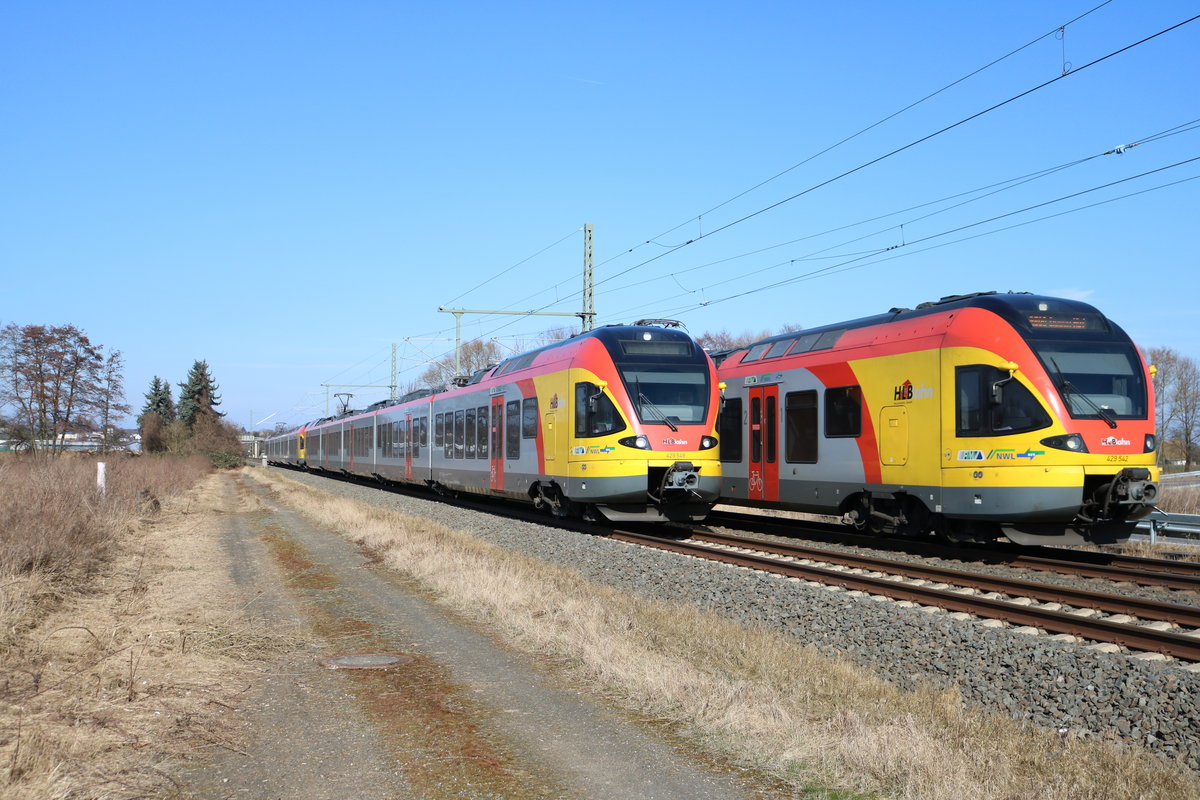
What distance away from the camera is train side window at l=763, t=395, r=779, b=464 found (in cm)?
1875

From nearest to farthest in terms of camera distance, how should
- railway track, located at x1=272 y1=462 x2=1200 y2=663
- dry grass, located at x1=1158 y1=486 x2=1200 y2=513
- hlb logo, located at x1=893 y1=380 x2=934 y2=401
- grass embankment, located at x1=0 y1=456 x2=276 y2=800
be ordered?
grass embankment, located at x1=0 y1=456 x2=276 y2=800 < railway track, located at x1=272 y1=462 x2=1200 y2=663 < hlb logo, located at x1=893 y1=380 x2=934 y2=401 < dry grass, located at x1=1158 y1=486 x2=1200 y2=513

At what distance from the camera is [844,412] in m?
16.7

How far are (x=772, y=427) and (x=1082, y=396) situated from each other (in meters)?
6.42

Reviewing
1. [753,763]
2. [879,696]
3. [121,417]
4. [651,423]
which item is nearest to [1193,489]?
[651,423]

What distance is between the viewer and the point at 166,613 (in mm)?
9258

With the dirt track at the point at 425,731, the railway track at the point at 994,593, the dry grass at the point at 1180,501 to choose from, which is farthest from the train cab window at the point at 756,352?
the dirt track at the point at 425,731

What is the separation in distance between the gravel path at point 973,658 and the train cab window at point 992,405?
3.81 m

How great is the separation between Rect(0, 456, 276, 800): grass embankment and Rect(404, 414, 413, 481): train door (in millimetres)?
18662

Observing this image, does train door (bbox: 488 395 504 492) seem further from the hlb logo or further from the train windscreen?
the train windscreen

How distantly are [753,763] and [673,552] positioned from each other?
10.7 m

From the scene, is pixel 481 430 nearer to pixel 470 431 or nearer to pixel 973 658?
pixel 470 431

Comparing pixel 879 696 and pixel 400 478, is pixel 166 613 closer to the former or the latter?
pixel 879 696

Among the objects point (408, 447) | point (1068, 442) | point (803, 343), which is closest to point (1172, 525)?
point (1068, 442)

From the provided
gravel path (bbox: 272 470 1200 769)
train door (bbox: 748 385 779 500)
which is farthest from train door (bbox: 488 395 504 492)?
gravel path (bbox: 272 470 1200 769)
